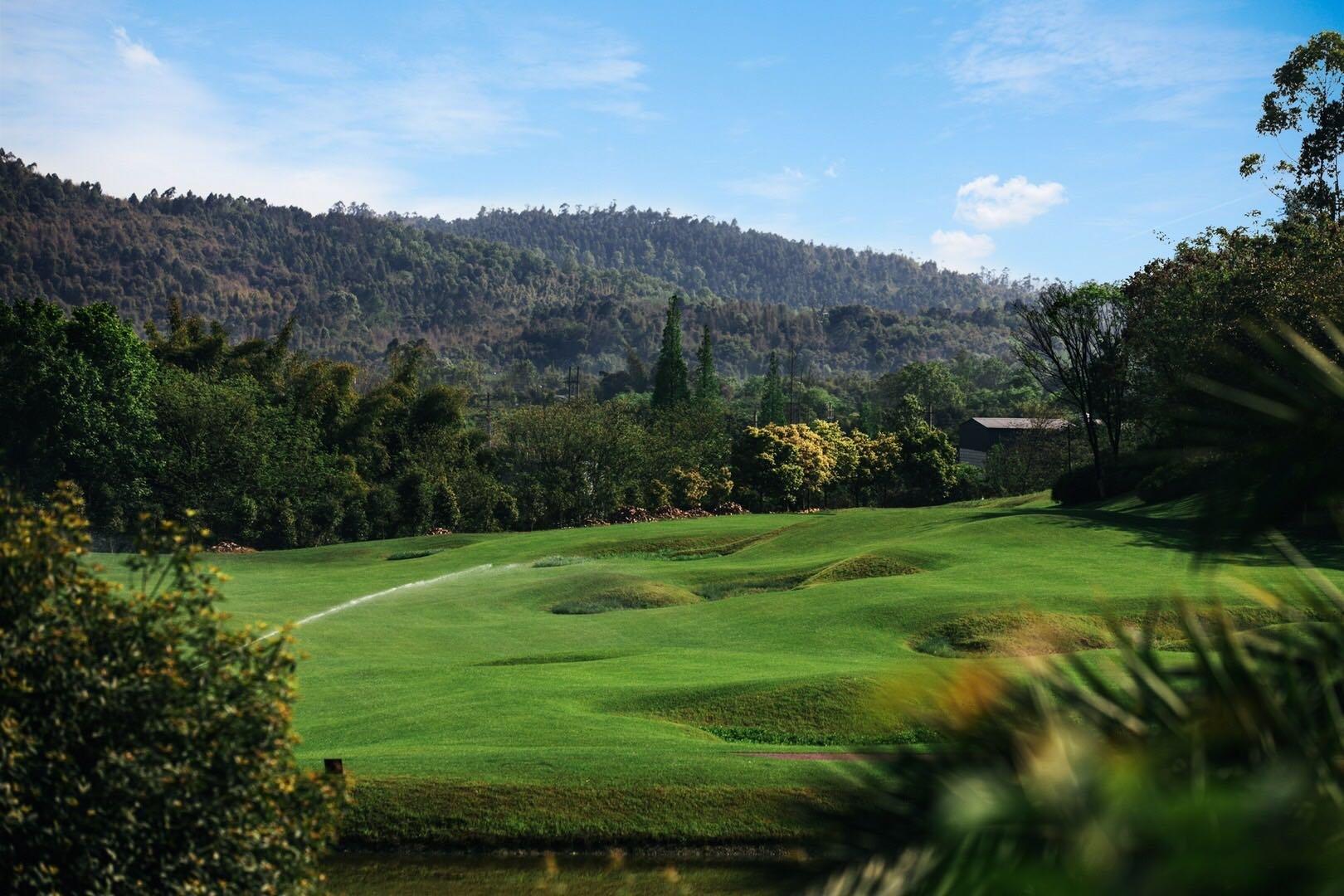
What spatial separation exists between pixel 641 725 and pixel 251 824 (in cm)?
1062

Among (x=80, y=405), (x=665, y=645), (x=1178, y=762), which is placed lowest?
(x=665, y=645)

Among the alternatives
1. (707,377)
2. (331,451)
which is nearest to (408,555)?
(331,451)

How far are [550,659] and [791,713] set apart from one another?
27.5 ft

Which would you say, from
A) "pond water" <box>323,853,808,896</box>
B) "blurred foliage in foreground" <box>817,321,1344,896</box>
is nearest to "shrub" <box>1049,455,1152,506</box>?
"pond water" <box>323,853,808,896</box>

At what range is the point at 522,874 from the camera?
516 inches

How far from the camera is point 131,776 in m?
7.19

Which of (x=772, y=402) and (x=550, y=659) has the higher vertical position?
(x=772, y=402)

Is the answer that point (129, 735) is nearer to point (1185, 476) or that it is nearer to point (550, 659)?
point (1185, 476)

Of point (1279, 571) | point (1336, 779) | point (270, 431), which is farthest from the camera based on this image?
point (270, 431)

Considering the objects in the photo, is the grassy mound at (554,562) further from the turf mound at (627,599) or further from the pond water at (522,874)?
the pond water at (522,874)

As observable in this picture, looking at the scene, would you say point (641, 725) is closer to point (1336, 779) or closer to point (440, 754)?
point (440, 754)

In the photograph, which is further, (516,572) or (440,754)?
(516,572)

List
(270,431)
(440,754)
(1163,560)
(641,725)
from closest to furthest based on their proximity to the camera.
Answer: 1. (440,754)
2. (641,725)
3. (1163,560)
4. (270,431)

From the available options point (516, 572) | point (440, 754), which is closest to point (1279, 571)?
point (440, 754)
